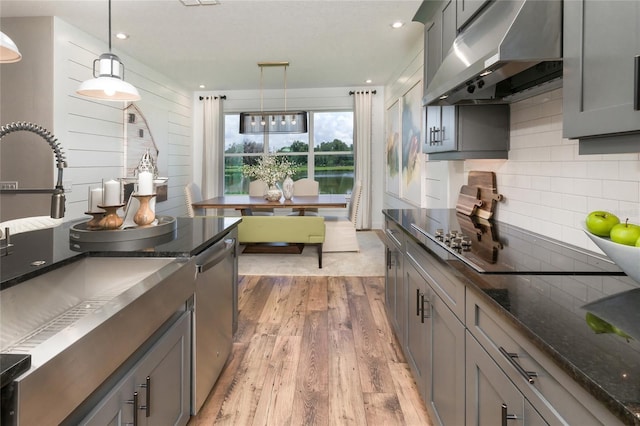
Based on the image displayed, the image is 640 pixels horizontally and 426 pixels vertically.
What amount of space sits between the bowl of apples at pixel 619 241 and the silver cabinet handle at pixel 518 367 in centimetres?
42

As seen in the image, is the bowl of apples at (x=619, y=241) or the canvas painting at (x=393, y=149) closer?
the bowl of apples at (x=619, y=241)

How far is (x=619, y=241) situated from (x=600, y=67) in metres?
0.52

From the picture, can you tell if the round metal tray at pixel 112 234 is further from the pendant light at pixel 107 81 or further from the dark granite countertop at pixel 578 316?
the dark granite countertop at pixel 578 316

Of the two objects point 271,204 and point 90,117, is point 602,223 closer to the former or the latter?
point 271,204

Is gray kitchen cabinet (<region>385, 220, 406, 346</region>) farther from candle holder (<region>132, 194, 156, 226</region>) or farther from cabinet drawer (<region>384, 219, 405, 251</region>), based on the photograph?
candle holder (<region>132, 194, 156, 226</region>)

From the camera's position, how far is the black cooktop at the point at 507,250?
1.38 m

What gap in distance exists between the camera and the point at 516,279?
1251mm

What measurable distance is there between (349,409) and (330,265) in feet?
10.0

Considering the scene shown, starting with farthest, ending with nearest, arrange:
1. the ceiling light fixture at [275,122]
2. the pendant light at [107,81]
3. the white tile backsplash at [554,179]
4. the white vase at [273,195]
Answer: the ceiling light fixture at [275,122]
the white vase at [273,195]
the pendant light at [107,81]
the white tile backsplash at [554,179]

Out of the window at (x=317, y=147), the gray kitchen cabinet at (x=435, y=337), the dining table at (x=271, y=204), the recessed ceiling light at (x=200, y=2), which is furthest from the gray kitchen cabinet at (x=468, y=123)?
the window at (x=317, y=147)

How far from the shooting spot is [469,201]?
2.96 m

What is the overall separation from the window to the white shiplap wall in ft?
5.77

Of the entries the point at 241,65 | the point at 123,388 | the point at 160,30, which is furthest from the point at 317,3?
the point at 123,388

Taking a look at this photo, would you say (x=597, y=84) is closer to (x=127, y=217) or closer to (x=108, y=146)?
(x=127, y=217)
